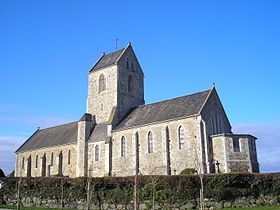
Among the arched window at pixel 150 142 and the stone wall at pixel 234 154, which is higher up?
the arched window at pixel 150 142

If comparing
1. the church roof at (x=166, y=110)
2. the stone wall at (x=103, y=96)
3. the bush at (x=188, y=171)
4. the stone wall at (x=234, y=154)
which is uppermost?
the stone wall at (x=103, y=96)

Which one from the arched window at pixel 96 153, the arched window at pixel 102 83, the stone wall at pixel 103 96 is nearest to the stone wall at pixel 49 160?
the arched window at pixel 96 153

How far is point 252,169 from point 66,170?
27702 mm

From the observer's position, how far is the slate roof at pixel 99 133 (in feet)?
143

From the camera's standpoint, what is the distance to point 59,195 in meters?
25.2

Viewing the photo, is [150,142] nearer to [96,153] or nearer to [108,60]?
[96,153]

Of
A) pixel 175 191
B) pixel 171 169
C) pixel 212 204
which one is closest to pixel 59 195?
pixel 175 191

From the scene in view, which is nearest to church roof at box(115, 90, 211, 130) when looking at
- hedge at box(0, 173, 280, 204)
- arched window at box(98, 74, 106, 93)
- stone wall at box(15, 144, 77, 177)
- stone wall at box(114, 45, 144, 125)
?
stone wall at box(114, 45, 144, 125)

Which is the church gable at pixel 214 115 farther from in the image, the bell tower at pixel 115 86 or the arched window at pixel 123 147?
the bell tower at pixel 115 86

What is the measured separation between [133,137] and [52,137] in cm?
2111

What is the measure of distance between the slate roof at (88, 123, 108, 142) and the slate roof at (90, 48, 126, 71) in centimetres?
937

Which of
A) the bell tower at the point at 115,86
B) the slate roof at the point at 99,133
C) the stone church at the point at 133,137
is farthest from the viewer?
the bell tower at the point at 115,86

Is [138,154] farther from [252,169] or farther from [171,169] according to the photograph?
[252,169]

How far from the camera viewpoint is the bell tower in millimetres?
45875
